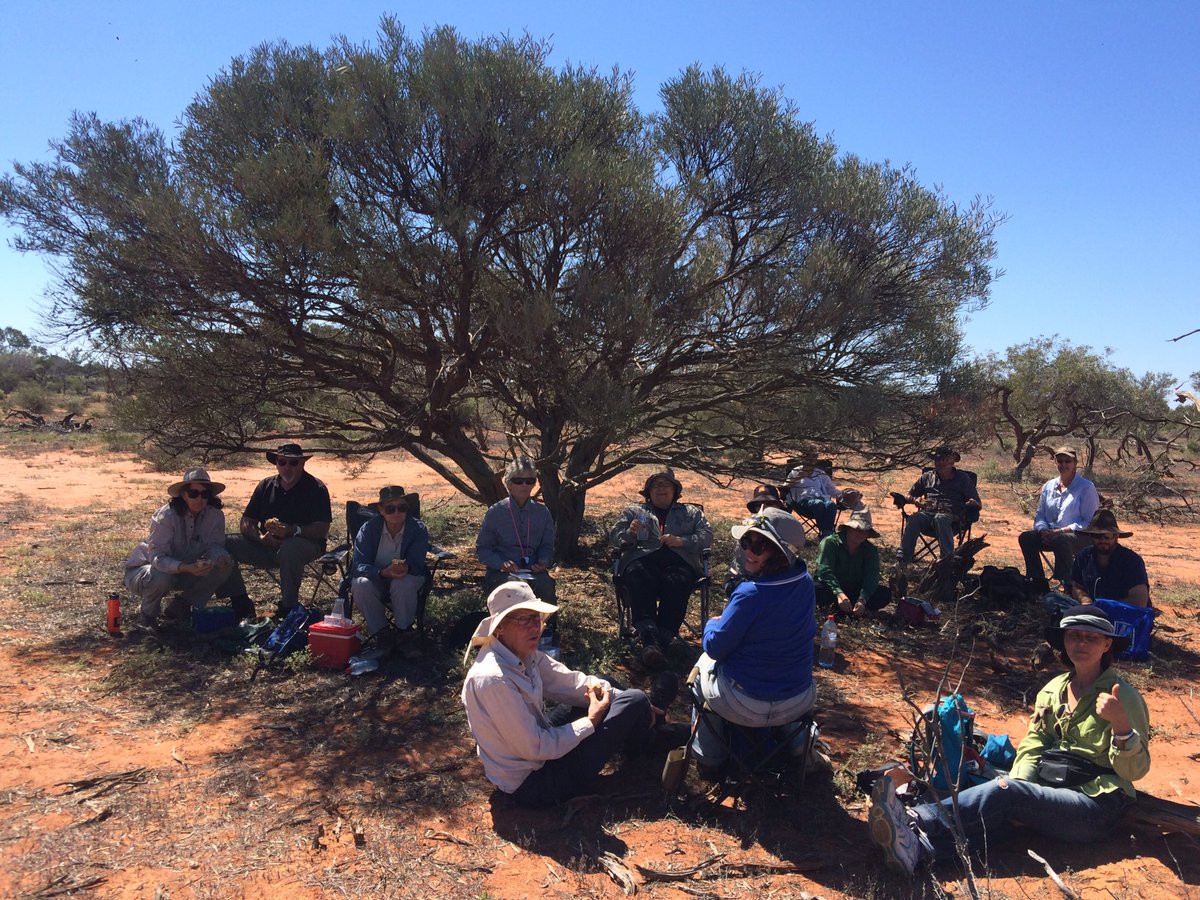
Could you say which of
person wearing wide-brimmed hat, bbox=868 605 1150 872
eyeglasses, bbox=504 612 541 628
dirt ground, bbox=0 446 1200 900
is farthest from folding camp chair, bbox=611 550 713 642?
person wearing wide-brimmed hat, bbox=868 605 1150 872

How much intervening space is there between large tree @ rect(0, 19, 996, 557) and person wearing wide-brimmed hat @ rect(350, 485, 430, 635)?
4.27ft

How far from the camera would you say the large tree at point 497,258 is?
18.9 ft

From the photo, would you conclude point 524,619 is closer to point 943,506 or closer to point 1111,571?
point 1111,571

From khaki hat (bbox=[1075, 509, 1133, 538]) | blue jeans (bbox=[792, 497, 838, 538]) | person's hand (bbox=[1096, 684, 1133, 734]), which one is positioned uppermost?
khaki hat (bbox=[1075, 509, 1133, 538])

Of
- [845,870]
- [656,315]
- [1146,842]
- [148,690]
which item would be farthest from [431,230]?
[1146,842]

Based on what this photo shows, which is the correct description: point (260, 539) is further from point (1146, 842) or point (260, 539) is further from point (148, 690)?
point (1146, 842)

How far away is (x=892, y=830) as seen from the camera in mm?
3182

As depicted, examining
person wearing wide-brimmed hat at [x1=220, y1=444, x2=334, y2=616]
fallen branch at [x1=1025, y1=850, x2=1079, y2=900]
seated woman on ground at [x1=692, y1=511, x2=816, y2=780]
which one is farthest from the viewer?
person wearing wide-brimmed hat at [x1=220, y1=444, x2=334, y2=616]

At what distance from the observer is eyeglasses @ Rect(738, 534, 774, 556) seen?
3732 mm

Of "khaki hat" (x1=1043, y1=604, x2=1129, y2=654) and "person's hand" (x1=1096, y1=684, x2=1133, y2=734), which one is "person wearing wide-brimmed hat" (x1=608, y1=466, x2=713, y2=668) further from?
"person's hand" (x1=1096, y1=684, x2=1133, y2=734)

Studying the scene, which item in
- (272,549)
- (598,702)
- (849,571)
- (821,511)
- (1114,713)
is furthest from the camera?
(821,511)

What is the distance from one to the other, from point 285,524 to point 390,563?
1.27 meters

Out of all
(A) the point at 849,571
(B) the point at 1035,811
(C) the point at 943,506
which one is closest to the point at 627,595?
(A) the point at 849,571

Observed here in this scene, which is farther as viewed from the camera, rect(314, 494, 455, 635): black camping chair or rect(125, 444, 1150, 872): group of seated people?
rect(314, 494, 455, 635): black camping chair
